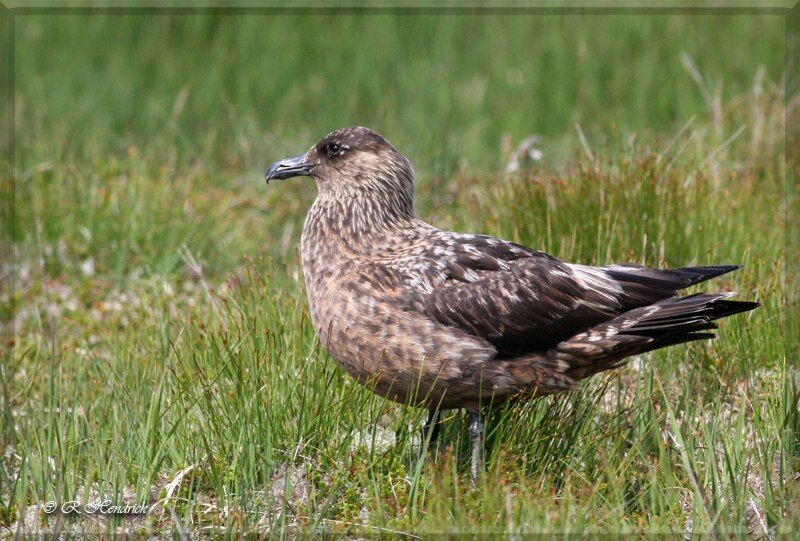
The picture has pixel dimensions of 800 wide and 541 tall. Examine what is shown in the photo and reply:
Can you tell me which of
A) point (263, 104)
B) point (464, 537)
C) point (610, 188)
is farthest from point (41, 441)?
point (263, 104)

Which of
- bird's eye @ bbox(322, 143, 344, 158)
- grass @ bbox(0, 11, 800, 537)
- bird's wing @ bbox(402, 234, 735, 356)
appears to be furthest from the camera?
bird's eye @ bbox(322, 143, 344, 158)

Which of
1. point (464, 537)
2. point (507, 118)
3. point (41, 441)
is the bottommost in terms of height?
point (464, 537)

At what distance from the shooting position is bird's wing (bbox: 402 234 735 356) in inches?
171

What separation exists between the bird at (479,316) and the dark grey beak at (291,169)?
534 millimetres

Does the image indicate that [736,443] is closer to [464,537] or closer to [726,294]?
[726,294]

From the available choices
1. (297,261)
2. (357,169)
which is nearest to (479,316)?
(357,169)

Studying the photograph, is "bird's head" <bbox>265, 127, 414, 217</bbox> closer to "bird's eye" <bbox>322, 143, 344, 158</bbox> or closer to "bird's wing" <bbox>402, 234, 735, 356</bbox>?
"bird's eye" <bbox>322, 143, 344, 158</bbox>

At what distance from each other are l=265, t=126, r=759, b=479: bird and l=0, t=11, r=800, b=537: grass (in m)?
0.17

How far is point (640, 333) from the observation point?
4.35m

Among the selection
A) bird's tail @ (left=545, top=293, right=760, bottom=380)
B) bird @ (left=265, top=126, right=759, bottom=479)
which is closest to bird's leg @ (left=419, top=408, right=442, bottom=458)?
bird @ (left=265, top=126, right=759, bottom=479)

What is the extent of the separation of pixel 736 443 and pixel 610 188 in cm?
202

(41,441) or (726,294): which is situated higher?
(726,294)

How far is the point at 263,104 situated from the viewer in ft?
30.1

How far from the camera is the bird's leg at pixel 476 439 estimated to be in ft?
13.8
